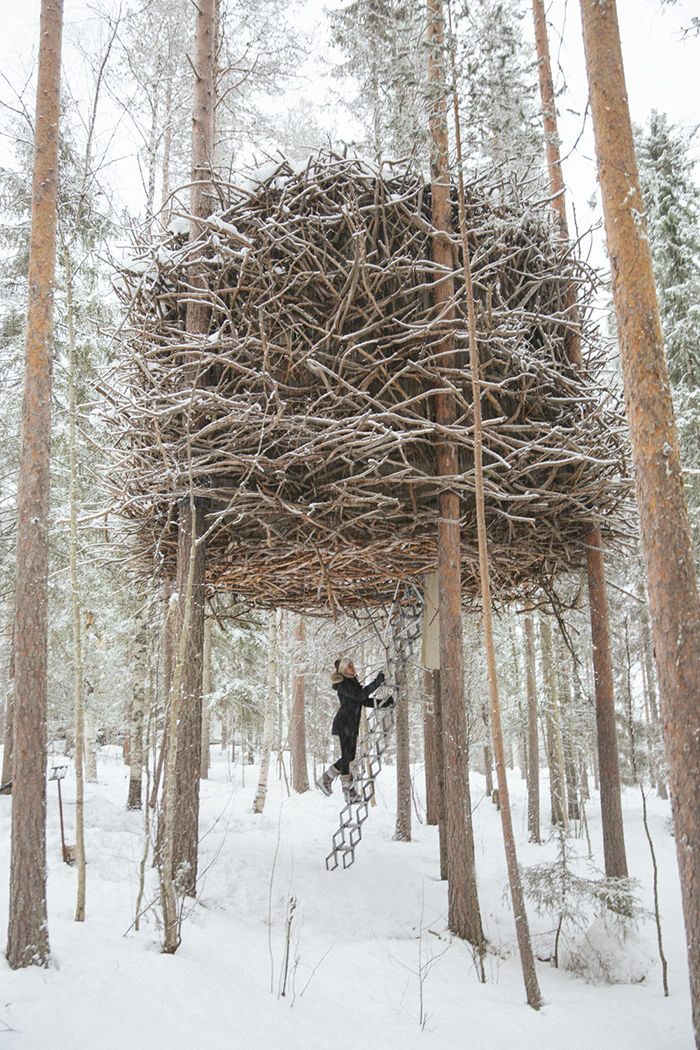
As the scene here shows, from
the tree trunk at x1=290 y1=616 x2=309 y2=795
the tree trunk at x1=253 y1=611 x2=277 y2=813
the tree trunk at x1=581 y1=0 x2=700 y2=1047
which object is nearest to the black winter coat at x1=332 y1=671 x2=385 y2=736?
the tree trunk at x1=581 y1=0 x2=700 y2=1047

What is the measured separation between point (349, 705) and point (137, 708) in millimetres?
4948

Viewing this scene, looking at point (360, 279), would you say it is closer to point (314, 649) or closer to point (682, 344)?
point (682, 344)

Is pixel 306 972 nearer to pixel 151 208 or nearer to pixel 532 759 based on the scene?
pixel 151 208

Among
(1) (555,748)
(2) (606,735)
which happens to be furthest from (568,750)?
(2) (606,735)

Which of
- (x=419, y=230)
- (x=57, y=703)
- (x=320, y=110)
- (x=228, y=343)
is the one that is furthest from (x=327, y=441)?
(x=57, y=703)

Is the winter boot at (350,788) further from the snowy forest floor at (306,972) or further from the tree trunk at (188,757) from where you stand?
the tree trunk at (188,757)

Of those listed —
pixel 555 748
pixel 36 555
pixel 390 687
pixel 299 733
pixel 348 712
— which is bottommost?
pixel 555 748

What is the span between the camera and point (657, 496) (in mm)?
3814

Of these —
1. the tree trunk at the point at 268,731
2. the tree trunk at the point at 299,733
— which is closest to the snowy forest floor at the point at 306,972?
the tree trunk at the point at 268,731

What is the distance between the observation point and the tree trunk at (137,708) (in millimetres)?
10406

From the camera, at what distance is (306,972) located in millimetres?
4703

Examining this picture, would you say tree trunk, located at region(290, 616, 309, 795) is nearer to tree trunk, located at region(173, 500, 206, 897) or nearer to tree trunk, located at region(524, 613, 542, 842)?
tree trunk, located at region(524, 613, 542, 842)

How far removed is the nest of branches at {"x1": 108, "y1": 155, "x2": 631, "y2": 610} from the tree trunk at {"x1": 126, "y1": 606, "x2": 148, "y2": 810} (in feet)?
A: 14.1

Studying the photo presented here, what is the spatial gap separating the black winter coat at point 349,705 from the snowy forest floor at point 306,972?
166cm
